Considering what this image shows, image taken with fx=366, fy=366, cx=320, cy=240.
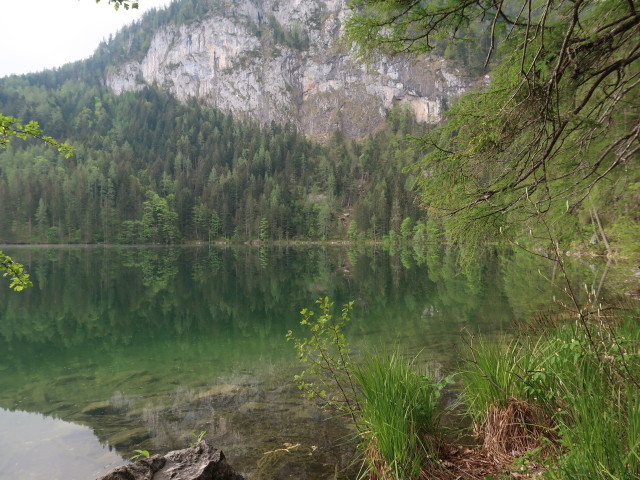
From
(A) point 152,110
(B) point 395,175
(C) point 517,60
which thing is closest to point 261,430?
(C) point 517,60

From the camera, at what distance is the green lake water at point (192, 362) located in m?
5.64

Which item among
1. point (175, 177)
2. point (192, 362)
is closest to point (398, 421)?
point (192, 362)

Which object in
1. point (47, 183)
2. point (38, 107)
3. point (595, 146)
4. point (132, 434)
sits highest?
point (38, 107)

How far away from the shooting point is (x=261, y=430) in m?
6.01

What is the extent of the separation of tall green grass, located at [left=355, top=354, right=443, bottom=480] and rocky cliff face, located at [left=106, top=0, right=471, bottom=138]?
17554cm

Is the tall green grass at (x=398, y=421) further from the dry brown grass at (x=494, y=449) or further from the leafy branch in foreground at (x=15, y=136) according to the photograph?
the leafy branch in foreground at (x=15, y=136)

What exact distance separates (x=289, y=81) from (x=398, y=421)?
679ft

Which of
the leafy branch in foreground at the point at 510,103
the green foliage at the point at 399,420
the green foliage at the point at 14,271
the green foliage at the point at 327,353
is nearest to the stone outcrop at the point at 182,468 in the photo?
the green foliage at the point at 327,353

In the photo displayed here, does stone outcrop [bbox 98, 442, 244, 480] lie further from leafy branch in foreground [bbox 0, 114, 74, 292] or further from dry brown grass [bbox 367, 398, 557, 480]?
leafy branch in foreground [bbox 0, 114, 74, 292]

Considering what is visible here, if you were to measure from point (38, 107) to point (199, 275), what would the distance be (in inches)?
6443

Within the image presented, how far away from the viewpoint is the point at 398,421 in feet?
11.5

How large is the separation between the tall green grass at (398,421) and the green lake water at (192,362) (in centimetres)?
129

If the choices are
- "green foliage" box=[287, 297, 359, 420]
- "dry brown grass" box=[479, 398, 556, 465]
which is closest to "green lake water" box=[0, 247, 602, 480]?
"green foliage" box=[287, 297, 359, 420]

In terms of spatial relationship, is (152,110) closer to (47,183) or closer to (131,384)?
(47,183)
